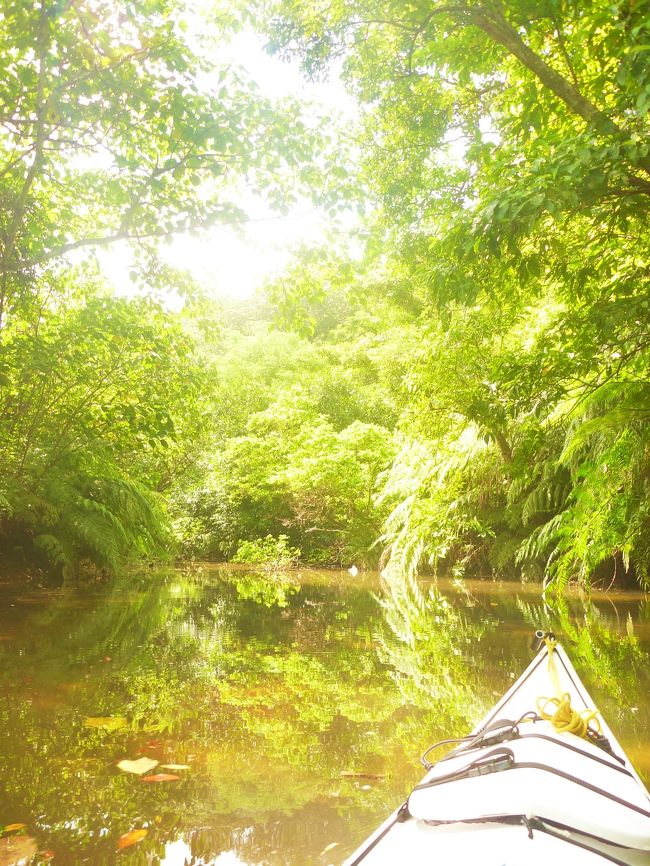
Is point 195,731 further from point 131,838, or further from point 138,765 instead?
point 131,838

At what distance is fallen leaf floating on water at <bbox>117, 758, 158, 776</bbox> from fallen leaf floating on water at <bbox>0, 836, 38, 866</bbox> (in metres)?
0.53

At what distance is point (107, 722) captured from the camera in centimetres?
273

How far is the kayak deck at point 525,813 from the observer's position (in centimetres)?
113

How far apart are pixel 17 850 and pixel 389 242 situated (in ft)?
23.0

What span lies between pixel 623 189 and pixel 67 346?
16.4ft

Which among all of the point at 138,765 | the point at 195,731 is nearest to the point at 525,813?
the point at 138,765

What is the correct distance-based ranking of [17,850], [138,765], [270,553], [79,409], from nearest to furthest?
[17,850], [138,765], [79,409], [270,553]

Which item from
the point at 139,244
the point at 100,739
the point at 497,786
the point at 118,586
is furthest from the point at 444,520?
the point at 497,786

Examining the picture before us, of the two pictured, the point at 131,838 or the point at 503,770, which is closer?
the point at 503,770

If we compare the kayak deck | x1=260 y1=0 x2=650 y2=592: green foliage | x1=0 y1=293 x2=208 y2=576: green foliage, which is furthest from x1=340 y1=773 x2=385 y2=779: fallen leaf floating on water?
x1=0 y1=293 x2=208 y2=576: green foliage

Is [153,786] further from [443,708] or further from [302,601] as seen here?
[302,601]

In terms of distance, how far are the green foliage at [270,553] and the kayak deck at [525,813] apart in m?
13.3

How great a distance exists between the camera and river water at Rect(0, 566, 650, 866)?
1.80 meters

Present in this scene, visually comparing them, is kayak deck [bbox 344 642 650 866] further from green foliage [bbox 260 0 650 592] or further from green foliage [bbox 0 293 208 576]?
green foliage [bbox 0 293 208 576]
